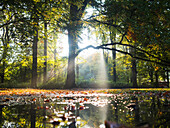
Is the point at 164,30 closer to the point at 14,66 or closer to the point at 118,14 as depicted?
the point at 118,14

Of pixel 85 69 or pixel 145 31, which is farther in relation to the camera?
pixel 85 69

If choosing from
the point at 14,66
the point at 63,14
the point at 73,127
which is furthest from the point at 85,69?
the point at 73,127

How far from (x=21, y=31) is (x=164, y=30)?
827 cm

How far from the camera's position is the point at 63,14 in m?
10.9

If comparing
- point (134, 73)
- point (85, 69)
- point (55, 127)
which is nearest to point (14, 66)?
point (134, 73)

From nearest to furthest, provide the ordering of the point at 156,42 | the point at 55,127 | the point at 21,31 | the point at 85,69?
the point at 55,127, the point at 156,42, the point at 21,31, the point at 85,69

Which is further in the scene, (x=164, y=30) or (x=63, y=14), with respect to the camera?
(x=63, y=14)

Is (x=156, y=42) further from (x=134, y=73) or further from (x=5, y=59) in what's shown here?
(x=5, y=59)

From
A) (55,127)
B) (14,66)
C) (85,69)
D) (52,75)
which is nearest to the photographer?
(55,127)

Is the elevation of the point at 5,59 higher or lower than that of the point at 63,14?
lower

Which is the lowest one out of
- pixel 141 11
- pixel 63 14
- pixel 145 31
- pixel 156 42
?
pixel 156 42

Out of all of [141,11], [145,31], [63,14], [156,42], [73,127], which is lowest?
[73,127]

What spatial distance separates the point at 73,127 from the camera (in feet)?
5.03

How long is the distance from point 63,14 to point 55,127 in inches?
410
